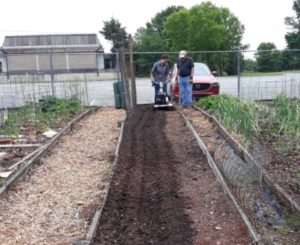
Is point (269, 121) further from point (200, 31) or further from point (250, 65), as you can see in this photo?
point (200, 31)

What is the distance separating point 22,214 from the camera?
5.97 metres

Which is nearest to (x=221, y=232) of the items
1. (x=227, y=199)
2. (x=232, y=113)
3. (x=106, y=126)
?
(x=227, y=199)

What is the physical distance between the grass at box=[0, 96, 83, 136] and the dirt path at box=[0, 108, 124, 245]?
1.96 meters

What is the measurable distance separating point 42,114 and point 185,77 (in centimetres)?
477

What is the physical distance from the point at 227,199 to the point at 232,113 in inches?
188

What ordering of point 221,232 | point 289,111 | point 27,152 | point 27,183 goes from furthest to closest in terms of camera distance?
point 289,111 → point 27,152 → point 27,183 → point 221,232

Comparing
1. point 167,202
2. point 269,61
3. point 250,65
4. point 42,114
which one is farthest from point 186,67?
point 167,202

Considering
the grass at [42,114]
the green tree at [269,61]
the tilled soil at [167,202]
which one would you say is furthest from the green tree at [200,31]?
the tilled soil at [167,202]

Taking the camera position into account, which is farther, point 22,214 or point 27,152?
point 27,152

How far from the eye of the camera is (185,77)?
16.7 m

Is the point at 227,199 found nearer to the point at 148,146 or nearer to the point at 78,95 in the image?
the point at 148,146

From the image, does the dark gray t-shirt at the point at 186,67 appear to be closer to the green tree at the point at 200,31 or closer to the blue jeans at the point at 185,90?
the blue jeans at the point at 185,90

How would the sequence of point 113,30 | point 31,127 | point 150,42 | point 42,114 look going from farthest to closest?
point 113,30 → point 150,42 → point 42,114 → point 31,127

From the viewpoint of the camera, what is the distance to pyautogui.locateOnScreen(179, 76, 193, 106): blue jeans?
16.8 m
